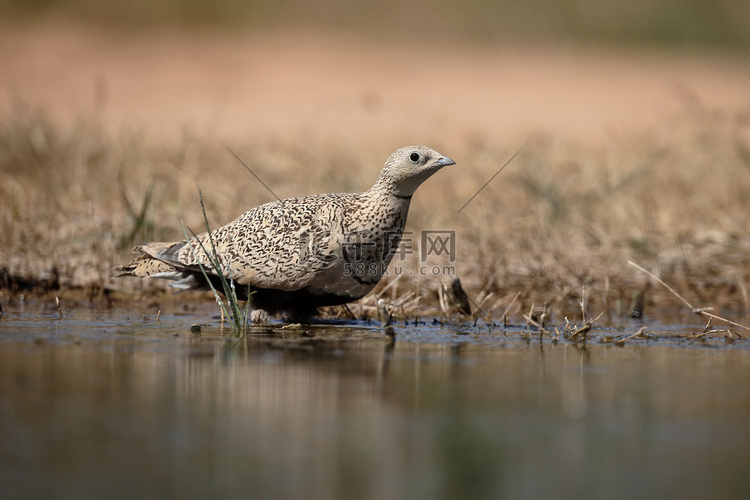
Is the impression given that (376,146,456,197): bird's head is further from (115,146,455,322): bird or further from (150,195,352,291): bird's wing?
(150,195,352,291): bird's wing

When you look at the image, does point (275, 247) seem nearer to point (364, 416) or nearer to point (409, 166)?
point (409, 166)

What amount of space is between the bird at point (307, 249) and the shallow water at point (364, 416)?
17.4 inches

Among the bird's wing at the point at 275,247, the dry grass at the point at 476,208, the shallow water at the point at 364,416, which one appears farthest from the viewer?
the dry grass at the point at 476,208

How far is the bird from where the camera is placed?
21.0 ft

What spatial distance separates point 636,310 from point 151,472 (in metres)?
4.63

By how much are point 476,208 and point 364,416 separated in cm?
643

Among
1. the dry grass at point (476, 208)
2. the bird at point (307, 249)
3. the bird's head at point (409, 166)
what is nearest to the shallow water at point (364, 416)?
the bird at point (307, 249)

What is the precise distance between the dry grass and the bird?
72 cm

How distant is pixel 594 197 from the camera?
10703 millimetres

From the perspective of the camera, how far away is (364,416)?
14.0 feet

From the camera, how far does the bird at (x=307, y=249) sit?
21.0ft

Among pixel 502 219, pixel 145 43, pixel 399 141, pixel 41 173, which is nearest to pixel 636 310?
pixel 502 219

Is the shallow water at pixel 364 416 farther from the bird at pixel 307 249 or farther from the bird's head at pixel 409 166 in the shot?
the bird's head at pixel 409 166

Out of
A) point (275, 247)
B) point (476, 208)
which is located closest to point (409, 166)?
point (275, 247)
